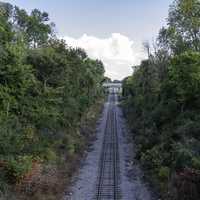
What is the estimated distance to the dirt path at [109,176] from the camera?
19.7 m

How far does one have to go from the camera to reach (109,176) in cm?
2323

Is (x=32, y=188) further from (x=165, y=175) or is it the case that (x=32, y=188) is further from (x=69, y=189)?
(x=165, y=175)

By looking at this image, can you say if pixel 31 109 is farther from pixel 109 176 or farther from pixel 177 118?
pixel 177 118

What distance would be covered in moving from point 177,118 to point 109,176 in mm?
9573

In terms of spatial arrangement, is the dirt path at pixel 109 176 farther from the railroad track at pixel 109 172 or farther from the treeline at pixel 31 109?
the treeline at pixel 31 109

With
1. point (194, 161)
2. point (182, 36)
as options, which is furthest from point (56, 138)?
point (182, 36)

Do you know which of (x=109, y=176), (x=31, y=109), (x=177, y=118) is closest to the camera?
(x=109, y=176)

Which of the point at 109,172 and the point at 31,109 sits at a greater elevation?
the point at 31,109

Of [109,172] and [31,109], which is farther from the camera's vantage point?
[31,109]

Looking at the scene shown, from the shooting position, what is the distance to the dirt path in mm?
19703

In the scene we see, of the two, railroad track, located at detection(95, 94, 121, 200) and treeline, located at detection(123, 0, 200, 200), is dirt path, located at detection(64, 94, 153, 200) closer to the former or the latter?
railroad track, located at detection(95, 94, 121, 200)

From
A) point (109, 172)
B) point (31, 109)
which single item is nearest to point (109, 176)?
point (109, 172)

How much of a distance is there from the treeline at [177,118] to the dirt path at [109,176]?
47.4 inches

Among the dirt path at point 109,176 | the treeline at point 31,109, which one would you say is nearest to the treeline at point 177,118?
the dirt path at point 109,176
